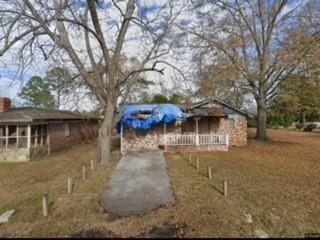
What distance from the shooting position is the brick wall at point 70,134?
20.8m

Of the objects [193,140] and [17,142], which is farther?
[193,140]

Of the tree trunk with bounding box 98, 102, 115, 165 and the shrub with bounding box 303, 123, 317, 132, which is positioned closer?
the tree trunk with bounding box 98, 102, 115, 165

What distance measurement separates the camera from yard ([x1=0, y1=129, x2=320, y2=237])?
18.4ft

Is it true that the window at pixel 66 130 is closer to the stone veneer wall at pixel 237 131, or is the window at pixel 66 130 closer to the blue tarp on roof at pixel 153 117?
the blue tarp on roof at pixel 153 117

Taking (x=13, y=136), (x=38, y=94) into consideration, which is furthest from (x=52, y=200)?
(x=38, y=94)

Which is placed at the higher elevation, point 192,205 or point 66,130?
point 66,130

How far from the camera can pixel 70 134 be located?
25109 mm

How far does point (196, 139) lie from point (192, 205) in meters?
12.1

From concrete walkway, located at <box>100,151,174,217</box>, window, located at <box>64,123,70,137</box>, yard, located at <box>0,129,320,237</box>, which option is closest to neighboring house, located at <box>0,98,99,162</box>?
window, located at <box>64,123,70,137</box>

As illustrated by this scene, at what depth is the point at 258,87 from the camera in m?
A: 24.3

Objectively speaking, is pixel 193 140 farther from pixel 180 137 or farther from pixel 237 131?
pixel 237 131

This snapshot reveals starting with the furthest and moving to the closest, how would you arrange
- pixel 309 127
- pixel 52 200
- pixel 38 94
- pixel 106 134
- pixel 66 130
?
pixel 38 94, pixel 309 127, pixel 66 130, pixel 106 134, pixel 52 200

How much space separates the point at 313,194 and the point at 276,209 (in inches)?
85.9

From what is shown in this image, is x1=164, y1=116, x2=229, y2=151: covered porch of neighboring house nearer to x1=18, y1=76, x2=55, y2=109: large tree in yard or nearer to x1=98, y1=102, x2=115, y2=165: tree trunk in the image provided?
x1=98, y1=102, x2=115, y2=165: tree trunk
